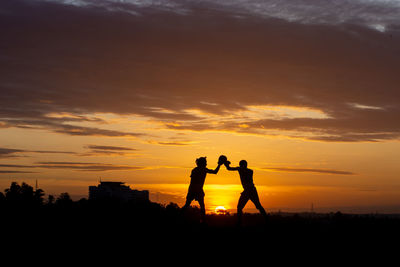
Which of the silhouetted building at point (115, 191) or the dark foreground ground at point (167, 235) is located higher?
the silhouetted building at point (115, 191)

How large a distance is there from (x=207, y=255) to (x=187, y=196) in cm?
754

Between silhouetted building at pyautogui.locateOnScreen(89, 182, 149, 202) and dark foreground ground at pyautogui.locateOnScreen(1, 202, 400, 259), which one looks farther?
silhouetted building at pyautogui.locateOnScreen(89, 182, 149, 202)

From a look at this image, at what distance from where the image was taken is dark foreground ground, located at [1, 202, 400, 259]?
19.7 metres

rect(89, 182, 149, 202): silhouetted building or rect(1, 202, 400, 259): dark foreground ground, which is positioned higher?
rect(89, 182, 149, 202): silhouetted building

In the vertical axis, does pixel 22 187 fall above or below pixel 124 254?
above

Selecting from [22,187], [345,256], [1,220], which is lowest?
[345,256]

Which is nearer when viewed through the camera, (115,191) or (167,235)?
(167,235)

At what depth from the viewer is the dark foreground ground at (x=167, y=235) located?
1967 centimetres

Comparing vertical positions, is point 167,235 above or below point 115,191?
below

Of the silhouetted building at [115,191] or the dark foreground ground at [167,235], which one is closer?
the dark foreground ground at [167,235]

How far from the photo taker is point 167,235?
2236 centimetres

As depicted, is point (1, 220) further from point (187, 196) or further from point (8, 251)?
point (187, 196)

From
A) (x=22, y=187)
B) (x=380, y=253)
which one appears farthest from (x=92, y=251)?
(x=22, y=187)

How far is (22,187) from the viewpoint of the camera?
252 feet
